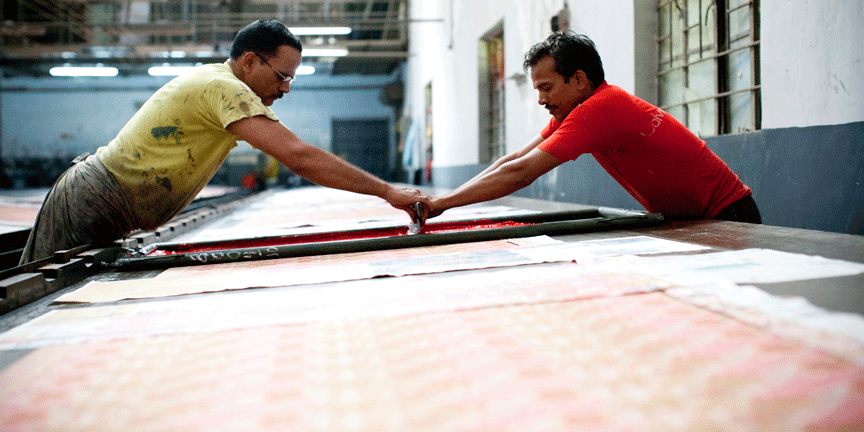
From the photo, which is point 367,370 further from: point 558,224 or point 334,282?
point 558,224

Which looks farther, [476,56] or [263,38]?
[476,56]

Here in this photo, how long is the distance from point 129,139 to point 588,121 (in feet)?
5.13

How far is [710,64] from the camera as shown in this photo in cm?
315

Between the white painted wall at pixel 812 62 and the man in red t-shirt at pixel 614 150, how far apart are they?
1.67 feet

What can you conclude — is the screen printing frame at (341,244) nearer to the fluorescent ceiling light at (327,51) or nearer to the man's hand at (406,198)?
the man's hand at (406,198)

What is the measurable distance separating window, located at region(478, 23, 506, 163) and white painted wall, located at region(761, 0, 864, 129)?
14.4 feet

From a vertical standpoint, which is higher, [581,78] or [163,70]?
[163,70]

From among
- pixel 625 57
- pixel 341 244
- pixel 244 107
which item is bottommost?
pixel 341 244

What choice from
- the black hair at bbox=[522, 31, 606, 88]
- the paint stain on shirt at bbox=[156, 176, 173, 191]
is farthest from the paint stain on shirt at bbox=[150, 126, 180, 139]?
the black hair at bbox=[522, 31, 606, 88]

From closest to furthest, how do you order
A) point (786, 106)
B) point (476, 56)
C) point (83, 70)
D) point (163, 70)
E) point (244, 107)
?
point (244, 107) → point (786, 106) → point (476, 56) → point (83, 70) → point (163, 70)

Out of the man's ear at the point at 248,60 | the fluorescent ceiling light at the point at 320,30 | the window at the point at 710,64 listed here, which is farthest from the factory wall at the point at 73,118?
the man's ear at the point at 248,60

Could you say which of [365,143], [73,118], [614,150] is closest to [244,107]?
[614,150]

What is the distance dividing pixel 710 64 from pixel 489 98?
13.2 feet

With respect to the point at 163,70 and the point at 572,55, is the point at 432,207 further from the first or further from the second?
the point at 163,70
